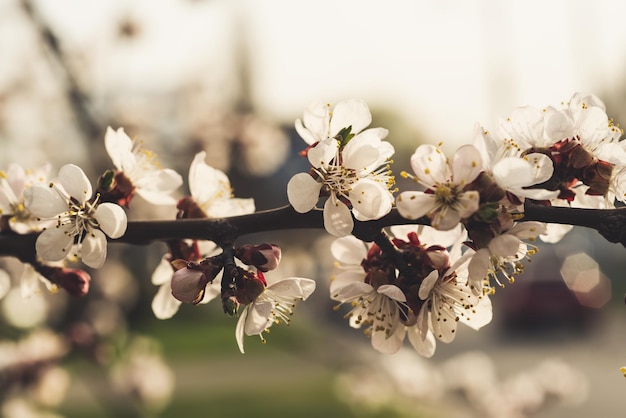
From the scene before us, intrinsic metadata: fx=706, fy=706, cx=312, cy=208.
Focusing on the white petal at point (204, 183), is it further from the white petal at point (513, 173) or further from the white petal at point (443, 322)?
the white petal at point (513, 173)

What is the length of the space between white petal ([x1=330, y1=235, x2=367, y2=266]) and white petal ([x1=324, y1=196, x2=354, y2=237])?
19 cm

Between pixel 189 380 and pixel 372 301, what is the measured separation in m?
9.08

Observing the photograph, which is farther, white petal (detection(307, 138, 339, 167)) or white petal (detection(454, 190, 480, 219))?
white petal (detection(307, 138, 339, 167))

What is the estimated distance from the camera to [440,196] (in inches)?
47.9

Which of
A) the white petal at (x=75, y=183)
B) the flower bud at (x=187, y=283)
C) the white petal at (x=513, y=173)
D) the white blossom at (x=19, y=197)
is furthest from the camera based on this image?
the white blossom at (x=19, y=197)

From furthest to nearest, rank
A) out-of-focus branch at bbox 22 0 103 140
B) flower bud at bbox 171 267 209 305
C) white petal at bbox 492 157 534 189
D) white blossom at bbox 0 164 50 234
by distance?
1. out-of-focus branch at bbox 22 0 103 140
2. white blossom at bbox 0 164 50 234
3. flower bud at bbox 171 267 209 305
4. white petal at bbox 492 157 534 189

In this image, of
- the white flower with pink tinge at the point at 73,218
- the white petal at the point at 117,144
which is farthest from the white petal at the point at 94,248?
the white petal at the point at 117,144

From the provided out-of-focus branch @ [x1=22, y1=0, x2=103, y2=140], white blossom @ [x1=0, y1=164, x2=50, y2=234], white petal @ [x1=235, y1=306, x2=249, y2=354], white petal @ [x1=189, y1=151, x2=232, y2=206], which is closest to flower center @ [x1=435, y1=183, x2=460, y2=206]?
white petal @ [x1=235, y1=306, x2=249, y2=354]

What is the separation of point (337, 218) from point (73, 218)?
51 centimetres

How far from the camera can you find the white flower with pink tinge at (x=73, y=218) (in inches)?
50.3

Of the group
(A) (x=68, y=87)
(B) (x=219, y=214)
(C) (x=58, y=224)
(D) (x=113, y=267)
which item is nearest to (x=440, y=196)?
(B) (x=219, y=214)

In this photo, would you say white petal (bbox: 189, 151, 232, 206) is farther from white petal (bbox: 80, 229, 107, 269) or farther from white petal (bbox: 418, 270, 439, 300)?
white petal (bbox: 418, 270, 439, 300)

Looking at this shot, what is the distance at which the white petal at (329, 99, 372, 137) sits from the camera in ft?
4.56

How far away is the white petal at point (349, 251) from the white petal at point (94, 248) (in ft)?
1.47
